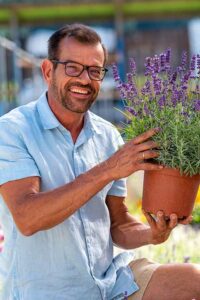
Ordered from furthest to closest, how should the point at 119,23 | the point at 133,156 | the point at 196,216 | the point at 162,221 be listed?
1. the point at 119,23
2. the point at 196,216
3. the point at 162,221
4. the point at 133,156

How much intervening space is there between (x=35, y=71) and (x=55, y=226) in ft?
31.7

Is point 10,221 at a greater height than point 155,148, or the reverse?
point 155,148

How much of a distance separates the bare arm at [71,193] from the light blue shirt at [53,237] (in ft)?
0.46

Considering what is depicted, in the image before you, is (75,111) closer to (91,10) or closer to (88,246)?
(88,246)

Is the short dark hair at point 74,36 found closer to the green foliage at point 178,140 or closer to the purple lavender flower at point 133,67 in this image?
the purple lavender flower at point 133,67

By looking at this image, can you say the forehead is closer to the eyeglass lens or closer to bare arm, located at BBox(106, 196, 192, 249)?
the eyeglass lens

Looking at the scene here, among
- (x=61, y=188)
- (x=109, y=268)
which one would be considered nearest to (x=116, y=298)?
(x=109, y=268)

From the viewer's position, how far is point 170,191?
2.94 meters

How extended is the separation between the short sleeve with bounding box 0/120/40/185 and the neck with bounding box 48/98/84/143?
269mm

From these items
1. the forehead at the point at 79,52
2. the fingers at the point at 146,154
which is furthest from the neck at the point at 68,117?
the fingers at the point at 146,154

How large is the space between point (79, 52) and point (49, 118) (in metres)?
0.34

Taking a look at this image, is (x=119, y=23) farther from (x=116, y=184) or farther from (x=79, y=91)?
(x=79, y=91)

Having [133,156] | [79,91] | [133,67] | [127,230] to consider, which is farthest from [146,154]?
[127,230]

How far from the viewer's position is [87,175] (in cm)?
284
